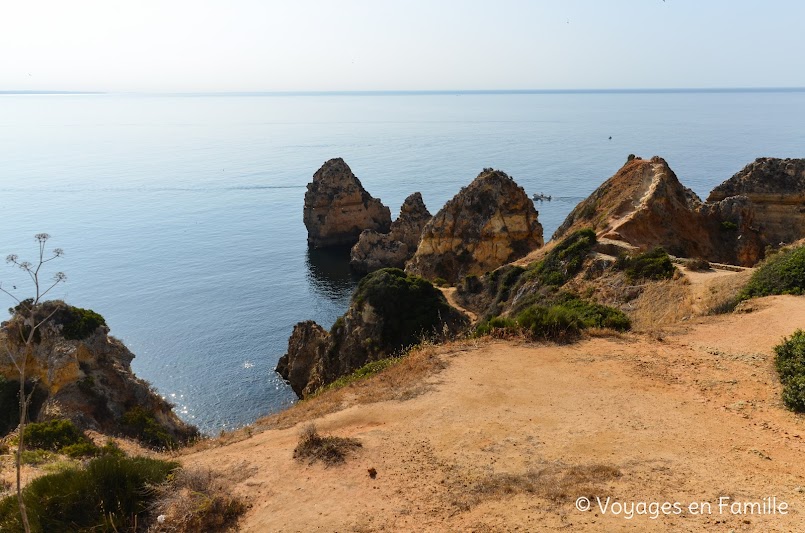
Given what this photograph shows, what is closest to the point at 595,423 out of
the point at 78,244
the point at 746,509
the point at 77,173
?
the point at 746,509

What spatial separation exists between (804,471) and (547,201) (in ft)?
309

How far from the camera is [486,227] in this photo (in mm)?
55781

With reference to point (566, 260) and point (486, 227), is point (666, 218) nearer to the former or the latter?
point (566, 260)

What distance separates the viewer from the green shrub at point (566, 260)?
34906mm

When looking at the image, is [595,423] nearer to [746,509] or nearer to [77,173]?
[746,509]

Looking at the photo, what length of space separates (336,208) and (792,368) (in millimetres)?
75019

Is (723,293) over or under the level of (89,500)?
over

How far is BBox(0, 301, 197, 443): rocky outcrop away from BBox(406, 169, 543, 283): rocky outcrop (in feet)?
108

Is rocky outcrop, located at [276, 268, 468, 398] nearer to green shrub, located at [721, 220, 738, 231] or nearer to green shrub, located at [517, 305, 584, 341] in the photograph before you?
green shrub, located at [517, 305, 584, 341]

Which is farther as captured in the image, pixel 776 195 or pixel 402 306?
pixel 776 195

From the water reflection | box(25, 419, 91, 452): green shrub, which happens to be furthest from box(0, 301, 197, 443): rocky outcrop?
the water reflection

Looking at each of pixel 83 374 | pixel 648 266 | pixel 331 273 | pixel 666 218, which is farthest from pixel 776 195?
pixel 83 374

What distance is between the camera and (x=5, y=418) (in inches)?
1012

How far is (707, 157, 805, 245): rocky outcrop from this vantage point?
49375 mm
